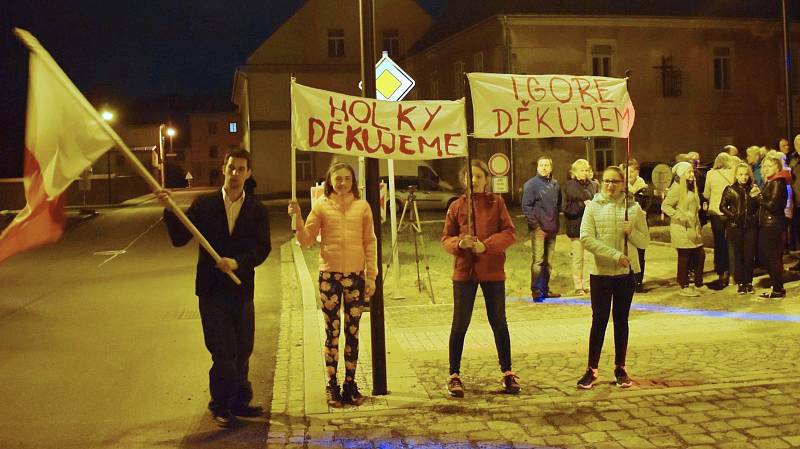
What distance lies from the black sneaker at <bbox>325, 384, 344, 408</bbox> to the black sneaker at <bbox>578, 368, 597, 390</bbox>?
76.5 inches

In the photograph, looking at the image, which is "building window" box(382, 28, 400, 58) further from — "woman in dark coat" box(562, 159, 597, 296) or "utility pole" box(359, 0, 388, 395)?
"utility pole" box(359, 0, 388, 395)

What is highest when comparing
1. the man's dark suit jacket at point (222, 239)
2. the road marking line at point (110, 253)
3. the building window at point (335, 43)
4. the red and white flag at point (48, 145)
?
the building window at point (335, 43)

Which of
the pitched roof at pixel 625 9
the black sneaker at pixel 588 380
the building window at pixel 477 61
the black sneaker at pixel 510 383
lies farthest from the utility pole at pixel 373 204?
the building window at pixel 477 61

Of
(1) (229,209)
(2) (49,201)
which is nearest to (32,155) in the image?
(2) (49,201)

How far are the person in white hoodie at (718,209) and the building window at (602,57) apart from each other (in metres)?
24.6

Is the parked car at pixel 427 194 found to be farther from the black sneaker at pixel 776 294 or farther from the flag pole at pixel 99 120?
the flag pole at pixel 99 120

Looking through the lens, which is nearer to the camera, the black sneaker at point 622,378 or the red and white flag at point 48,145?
the red and white flag at point 48,145

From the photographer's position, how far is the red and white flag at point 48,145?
15.5ft

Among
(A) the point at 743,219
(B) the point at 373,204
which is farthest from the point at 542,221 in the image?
(B) the point at 373,204

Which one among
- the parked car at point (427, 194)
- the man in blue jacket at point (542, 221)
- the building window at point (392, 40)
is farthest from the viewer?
the building window at point (392, 40)

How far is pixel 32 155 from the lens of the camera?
477 centimetres

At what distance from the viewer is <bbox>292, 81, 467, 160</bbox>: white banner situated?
6.22 m

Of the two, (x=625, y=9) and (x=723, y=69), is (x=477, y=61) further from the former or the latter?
(x=723, y=69)

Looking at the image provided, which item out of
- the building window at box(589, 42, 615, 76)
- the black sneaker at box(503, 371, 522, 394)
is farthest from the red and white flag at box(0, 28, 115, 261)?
the building window at box(589, 42, 615, 76)
